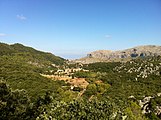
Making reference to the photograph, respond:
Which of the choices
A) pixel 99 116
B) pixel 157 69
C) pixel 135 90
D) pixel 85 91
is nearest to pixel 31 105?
pixel 99 116

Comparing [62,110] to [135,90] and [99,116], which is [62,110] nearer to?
[99,116]

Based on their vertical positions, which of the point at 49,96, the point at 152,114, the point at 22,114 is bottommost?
the point at 152,114

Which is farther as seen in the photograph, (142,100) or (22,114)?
(142,100)

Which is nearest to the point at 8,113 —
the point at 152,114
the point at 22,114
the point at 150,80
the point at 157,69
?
the point at 22,114

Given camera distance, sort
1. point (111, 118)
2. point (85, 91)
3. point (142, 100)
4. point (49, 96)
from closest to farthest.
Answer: point (111, 118) < point (49, 96) < point (142, 100) < point (85, 91)

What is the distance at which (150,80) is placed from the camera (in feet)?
447

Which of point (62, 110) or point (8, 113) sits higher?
point (62, 110)

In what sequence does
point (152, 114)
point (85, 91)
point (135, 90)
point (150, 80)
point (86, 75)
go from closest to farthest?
point (152, 114), point (85, 91), point (135, 90), point (150, 80), point (86, 75)

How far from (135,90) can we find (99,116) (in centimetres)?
8887

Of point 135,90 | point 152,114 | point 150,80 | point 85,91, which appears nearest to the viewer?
point 152,114

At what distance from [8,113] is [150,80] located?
109 m

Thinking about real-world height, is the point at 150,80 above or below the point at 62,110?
below

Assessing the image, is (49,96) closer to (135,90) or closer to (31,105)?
(31,105)

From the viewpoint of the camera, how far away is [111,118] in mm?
25703
